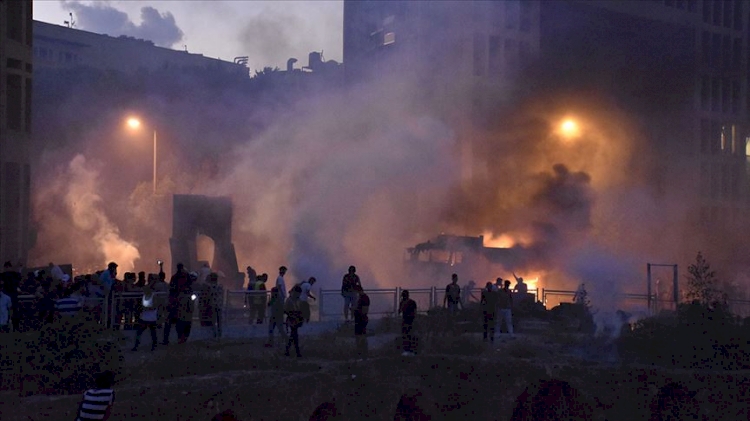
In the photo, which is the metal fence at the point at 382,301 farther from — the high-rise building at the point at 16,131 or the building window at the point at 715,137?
the building window at the point at 715,137

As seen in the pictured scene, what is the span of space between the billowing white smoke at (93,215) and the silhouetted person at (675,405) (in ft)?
92.3

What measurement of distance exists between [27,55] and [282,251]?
41.7ft

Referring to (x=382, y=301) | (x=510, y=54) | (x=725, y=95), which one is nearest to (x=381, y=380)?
(x=382, y=301)

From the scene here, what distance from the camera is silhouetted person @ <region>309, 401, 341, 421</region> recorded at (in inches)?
494

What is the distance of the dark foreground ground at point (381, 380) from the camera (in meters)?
11.3

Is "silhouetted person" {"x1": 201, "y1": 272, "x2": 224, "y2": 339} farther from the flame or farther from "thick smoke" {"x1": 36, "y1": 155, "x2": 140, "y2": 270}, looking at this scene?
"thick smoke" {"x1": 36, "y1": 155, "x2": 140, "y2": 270}

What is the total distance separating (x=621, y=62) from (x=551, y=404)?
102ft

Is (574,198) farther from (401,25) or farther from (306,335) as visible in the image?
(306,335)

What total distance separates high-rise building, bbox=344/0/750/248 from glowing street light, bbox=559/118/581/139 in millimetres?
1431

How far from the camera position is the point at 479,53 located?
3747 centimetres

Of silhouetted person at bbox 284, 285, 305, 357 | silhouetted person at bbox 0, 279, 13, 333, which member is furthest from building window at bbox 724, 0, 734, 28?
silhouetted person at bbox 0, 279, 13, 333

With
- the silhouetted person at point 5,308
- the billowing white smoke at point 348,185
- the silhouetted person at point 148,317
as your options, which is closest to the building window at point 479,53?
the billowing white smoke at point 348,185

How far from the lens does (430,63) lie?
3747 centimetres

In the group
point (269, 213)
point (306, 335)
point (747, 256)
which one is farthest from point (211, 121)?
point (306, 335)
